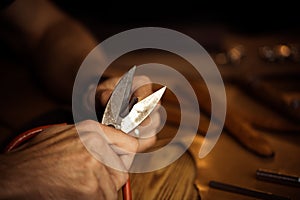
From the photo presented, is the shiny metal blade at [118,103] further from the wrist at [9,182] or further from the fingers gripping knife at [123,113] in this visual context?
the wrist at [9,182]

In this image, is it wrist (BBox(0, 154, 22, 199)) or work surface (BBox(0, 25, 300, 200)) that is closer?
wrist (BBox(0, 154, 22, 199))

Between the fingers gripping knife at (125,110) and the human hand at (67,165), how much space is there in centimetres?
3

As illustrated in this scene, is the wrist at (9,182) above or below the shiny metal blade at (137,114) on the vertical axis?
below

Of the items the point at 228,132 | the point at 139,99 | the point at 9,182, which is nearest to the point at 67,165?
the point at 9,182

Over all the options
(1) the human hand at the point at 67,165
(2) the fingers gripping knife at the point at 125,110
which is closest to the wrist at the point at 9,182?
(1) the human hand at the point at 67,165

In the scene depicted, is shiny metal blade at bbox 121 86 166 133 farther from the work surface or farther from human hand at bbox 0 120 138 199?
the work surface

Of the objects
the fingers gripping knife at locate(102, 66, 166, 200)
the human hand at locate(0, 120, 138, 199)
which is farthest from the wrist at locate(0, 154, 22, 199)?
the fingers gripping knife at locate(102, 66, 166, 200)

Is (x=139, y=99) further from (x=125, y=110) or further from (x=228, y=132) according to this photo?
(x=228, y=132)

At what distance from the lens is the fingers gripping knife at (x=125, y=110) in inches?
20.6

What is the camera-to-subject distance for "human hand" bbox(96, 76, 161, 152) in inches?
23.4

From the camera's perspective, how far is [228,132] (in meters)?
0.77

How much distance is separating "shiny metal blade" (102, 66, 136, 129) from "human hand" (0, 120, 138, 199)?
31 mm

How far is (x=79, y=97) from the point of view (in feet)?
2.49

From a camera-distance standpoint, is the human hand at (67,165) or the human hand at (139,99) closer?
the human hand at (67,165)
